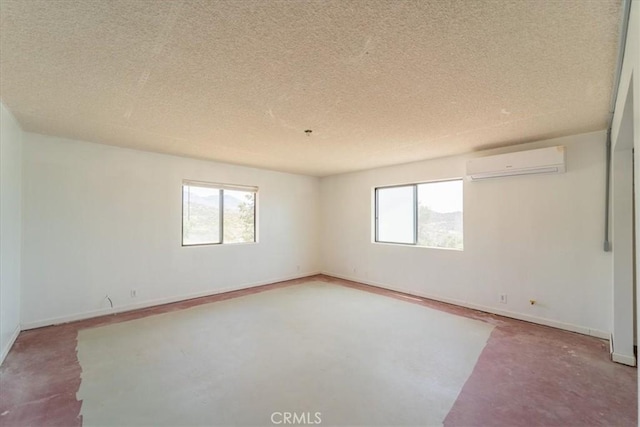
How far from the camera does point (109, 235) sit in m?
3.78

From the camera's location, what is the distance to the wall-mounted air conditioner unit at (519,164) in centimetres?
324

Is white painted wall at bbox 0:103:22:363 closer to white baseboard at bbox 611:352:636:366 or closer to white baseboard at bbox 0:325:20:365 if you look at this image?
white baseboard at bbox 0:325:20:365

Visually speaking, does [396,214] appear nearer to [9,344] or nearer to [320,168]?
[320,168]

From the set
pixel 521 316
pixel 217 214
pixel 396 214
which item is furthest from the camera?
pixel 396 214

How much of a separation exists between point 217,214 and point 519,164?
460 cm

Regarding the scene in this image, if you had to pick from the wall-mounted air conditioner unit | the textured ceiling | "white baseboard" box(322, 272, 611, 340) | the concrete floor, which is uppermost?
the textured ceiling

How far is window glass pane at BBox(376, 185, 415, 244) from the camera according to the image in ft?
16.4

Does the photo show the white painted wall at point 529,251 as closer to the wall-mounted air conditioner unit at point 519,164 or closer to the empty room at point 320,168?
the empty room at point 320,168

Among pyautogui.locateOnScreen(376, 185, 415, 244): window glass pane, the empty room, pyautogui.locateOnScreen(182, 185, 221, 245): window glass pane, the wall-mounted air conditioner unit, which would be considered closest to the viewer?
the empty room

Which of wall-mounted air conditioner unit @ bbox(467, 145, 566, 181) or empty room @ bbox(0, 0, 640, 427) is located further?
wall-mounted air conditioner unit @ bbox(467, 145, 566, 181)

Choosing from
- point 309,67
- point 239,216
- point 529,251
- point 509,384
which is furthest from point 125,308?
point 529,251

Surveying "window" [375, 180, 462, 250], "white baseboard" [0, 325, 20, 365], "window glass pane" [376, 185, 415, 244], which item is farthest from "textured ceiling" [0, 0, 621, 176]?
"white baseboard" [0, 325, 20, 365]

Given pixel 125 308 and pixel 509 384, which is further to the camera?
pixel 125 308

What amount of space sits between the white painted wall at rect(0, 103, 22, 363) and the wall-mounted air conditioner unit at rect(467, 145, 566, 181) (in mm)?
5143
